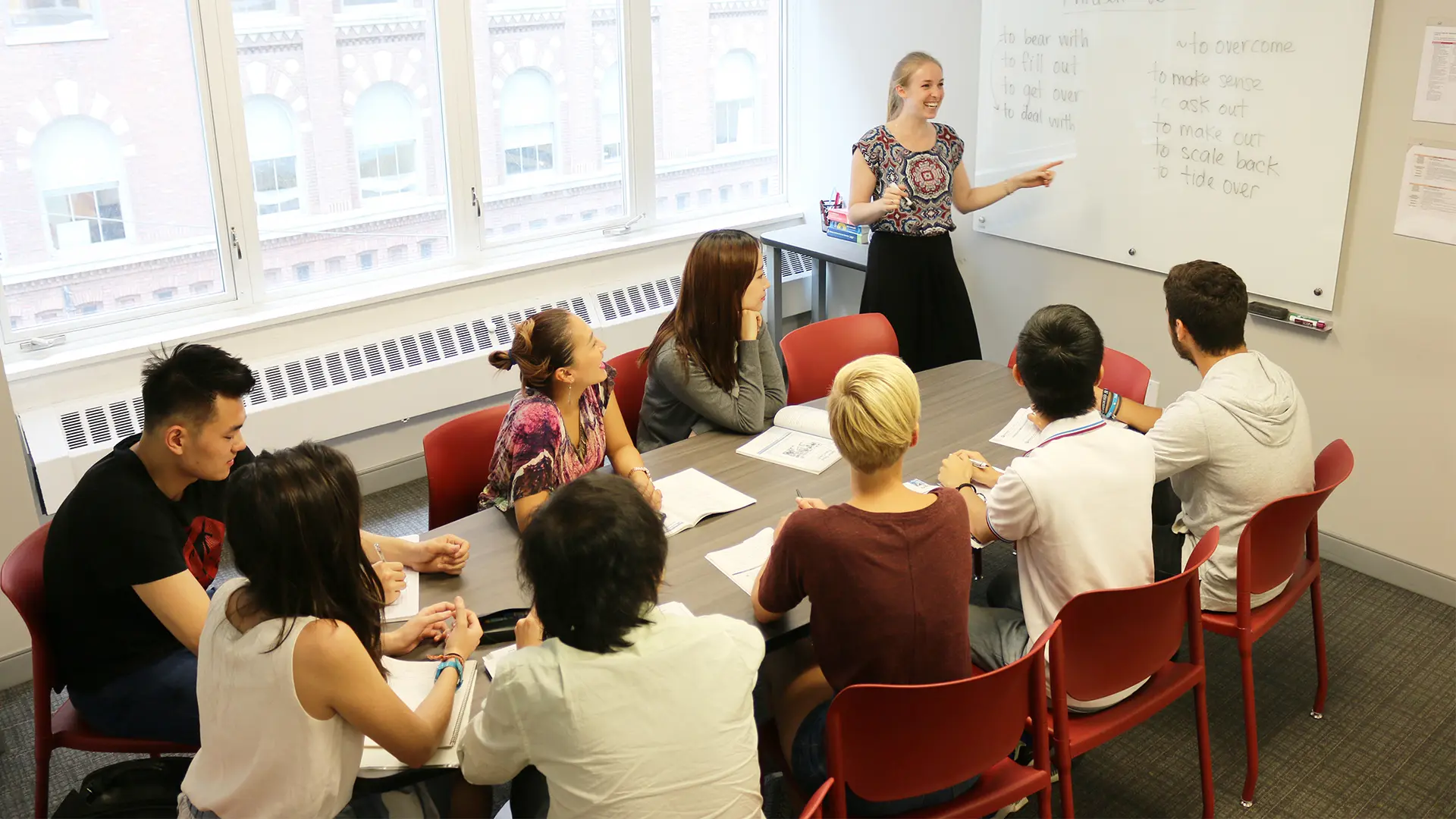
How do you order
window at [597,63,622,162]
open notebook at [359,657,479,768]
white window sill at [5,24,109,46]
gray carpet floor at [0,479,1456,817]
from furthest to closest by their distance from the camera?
window at [597,63,622,162] < white window sill at [5,24,109,46] < gray carpet floor at [0,479,1456,817] < open notebook at [359,657,479,768]

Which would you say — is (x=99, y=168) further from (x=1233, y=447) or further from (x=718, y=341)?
(x=1233, y=447)

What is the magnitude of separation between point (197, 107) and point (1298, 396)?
148 inches

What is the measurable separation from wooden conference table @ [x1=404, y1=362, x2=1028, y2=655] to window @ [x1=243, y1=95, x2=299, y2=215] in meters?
2.28

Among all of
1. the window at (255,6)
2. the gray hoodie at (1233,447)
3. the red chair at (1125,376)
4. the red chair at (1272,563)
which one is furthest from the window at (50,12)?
the red chair at (1272,563)

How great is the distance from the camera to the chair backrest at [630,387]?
3430mm

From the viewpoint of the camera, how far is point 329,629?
70.0 inches

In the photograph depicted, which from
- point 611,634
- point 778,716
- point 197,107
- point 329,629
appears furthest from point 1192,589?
point 197,107

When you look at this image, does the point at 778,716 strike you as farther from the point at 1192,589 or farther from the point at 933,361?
the point at 933,361

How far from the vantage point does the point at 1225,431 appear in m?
2.63

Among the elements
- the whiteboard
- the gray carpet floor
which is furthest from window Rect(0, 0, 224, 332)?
the whiteboard

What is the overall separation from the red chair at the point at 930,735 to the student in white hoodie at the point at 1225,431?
779 millimetres

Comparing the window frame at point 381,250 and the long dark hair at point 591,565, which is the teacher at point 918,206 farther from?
the long dark hair at point 591,565

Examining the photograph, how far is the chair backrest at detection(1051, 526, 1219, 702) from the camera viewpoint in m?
2.20

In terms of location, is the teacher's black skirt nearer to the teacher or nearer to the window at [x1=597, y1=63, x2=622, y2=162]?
the teacher
